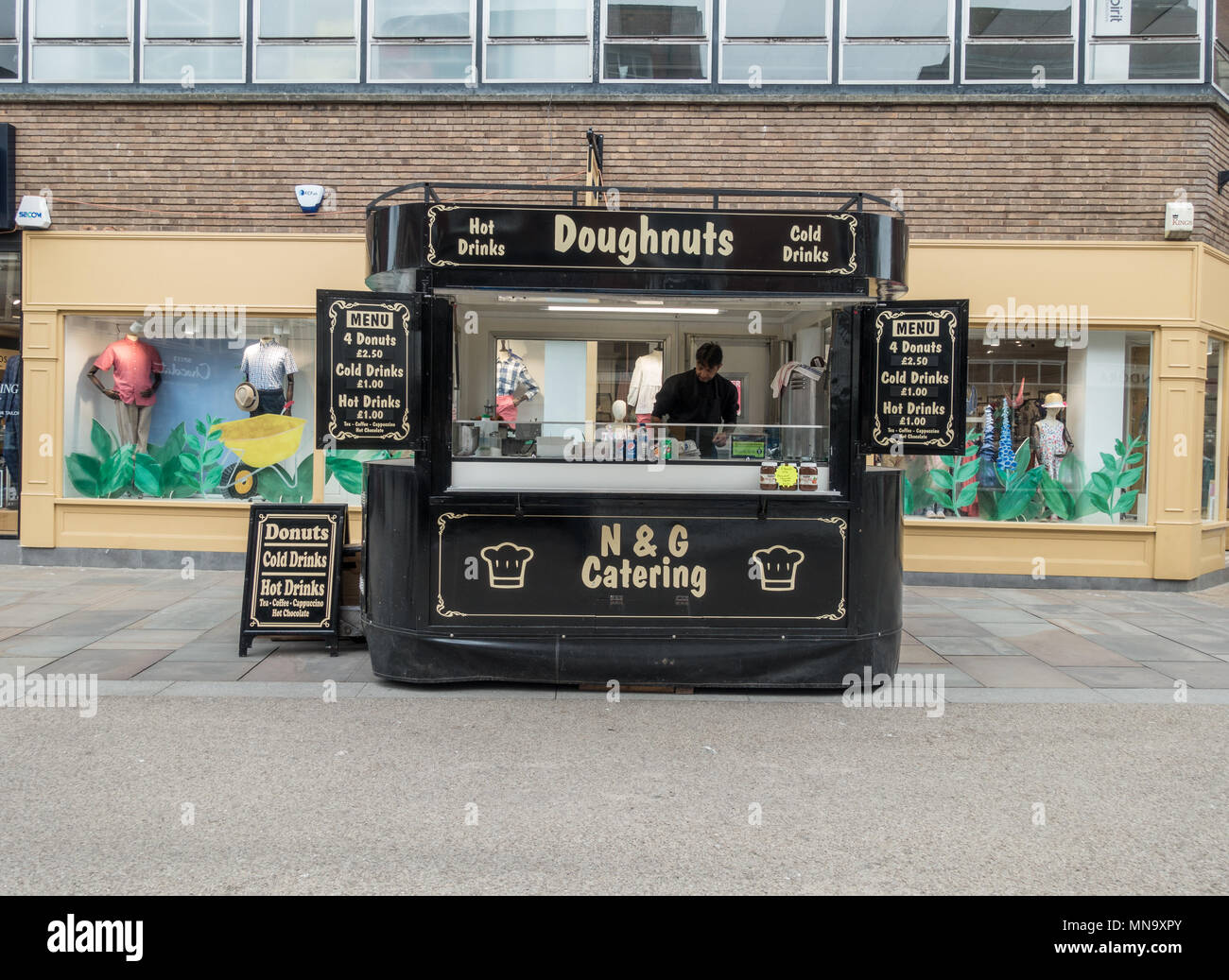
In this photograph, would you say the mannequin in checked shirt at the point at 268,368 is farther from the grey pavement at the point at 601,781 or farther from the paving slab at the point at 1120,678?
the paving slab at the point at 1120,678

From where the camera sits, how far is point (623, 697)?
20.8ft

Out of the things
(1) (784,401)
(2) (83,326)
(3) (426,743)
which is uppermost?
(2) (83,326)

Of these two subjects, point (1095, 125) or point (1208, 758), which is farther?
point (1095, 125)

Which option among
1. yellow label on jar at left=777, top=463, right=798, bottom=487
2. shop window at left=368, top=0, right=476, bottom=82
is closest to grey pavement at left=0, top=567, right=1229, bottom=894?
yellow label on jar at left=777, top=463, right=798, bottom=487

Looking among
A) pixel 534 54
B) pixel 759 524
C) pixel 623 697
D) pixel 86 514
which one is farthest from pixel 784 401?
pixel 86 514

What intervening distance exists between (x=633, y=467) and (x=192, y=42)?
7.53 meters

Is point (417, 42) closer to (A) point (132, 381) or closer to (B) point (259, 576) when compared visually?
(A) point (132, 381)

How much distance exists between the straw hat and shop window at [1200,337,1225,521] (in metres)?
9.89

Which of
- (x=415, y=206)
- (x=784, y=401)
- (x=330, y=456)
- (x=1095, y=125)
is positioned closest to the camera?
(x=415, y=206)

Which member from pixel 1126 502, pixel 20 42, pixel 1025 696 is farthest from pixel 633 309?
pixel 20 42

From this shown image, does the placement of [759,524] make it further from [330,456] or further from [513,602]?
[330,456]

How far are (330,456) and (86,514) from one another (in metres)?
2.59

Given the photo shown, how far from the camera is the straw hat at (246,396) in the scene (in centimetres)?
1075

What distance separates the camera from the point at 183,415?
11070mm
